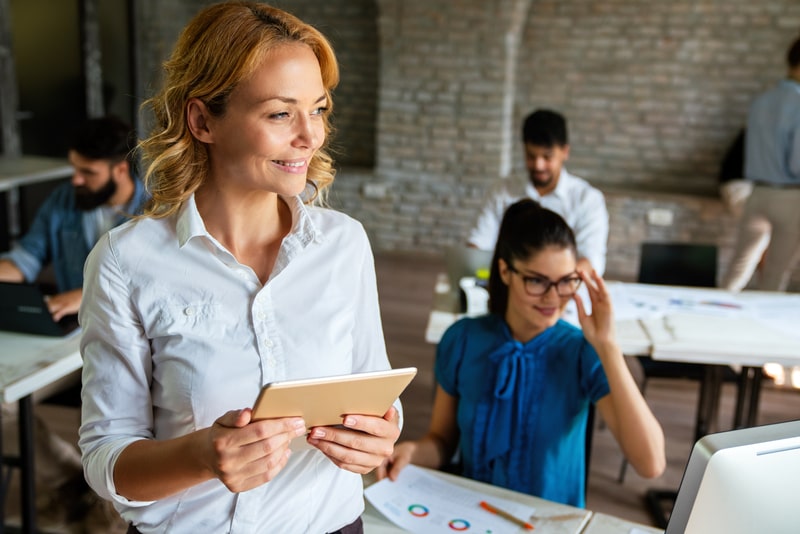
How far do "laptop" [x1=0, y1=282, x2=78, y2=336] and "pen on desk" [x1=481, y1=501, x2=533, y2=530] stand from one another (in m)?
1.50

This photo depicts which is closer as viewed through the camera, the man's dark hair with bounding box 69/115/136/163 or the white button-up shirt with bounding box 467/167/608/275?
the man's dark hair with bounding box 69/115/136/163

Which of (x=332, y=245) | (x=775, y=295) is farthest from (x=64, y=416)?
(x=775, y=295)

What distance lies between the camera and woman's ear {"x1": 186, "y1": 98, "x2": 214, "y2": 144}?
125 cm

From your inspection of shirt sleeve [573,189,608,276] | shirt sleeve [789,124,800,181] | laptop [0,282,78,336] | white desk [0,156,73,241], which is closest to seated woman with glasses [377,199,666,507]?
laptop [0,282,78,336]

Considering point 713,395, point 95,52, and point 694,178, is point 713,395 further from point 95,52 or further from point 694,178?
point 95,52

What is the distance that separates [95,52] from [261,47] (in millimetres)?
6688

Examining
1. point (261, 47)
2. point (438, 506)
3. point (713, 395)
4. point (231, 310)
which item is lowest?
point (713, 395)

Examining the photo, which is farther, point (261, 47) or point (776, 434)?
point (261, 47)

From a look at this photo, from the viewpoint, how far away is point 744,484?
926 mm

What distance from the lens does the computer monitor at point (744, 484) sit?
0.92 m

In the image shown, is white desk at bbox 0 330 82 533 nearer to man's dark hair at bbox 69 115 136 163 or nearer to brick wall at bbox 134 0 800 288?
man's dark hair at bbox 69 115 136 163

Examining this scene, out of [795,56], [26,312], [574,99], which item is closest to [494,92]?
[574,99]

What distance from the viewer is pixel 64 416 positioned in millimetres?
3775

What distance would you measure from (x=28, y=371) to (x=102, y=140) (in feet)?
3.87
